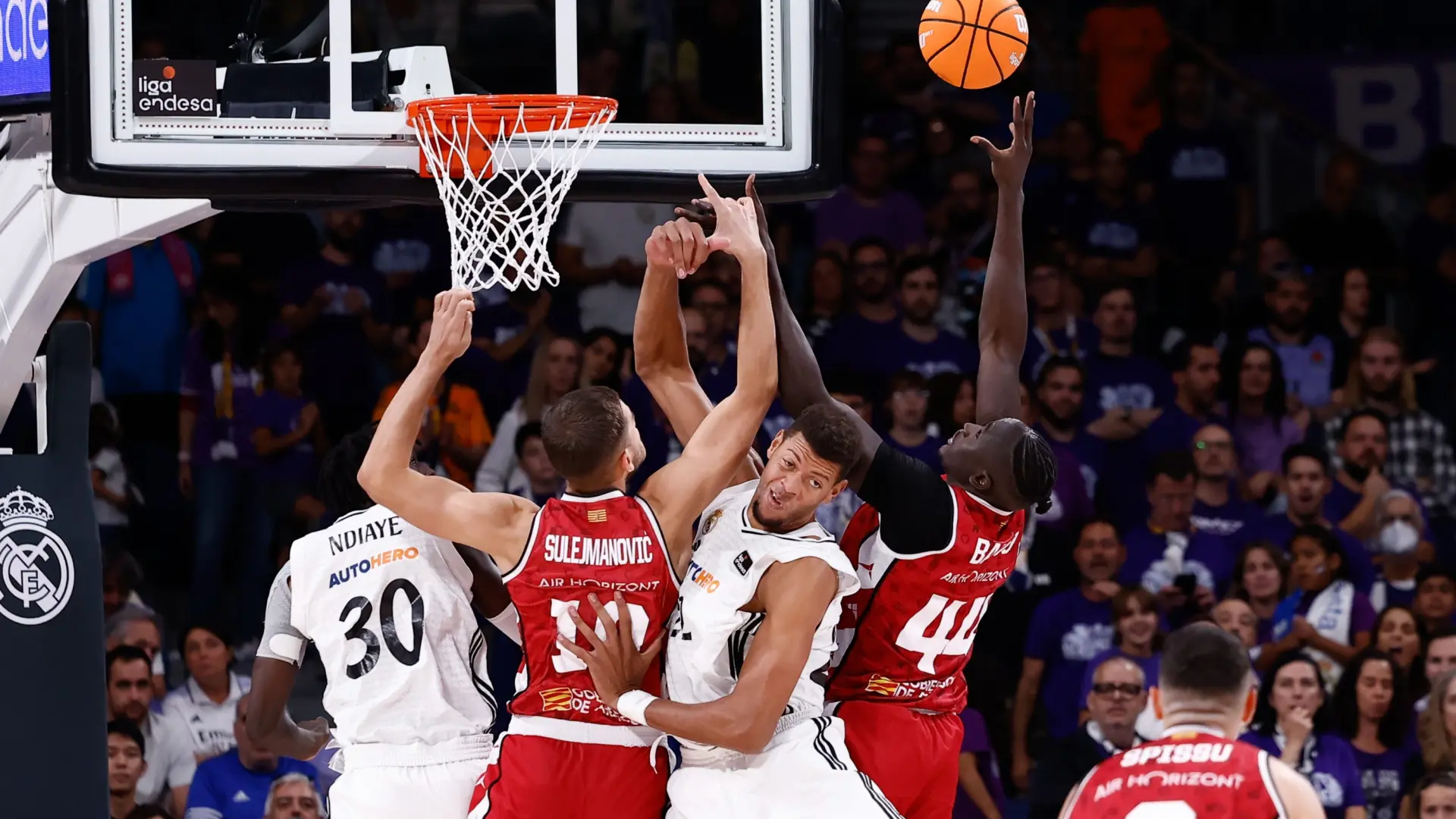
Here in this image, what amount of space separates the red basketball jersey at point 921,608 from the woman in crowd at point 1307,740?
3.12 metres

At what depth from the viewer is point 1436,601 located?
346 inches

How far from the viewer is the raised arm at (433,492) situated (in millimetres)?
4992

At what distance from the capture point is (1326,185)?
11.3 metres

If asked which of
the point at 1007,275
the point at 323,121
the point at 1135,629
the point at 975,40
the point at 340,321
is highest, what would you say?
the point at 975,40

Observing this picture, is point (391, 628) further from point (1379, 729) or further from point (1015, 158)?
point (1379, 729)

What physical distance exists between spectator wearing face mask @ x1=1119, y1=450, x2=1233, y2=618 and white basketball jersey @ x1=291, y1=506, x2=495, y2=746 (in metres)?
4.28

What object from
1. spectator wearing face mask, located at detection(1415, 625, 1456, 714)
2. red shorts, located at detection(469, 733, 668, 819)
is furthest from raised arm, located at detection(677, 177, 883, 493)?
spectator wearing face mask, located at detection(1415, 625, 1456, 714)

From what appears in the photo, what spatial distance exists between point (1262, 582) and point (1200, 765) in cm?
478

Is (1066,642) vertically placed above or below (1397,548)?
below

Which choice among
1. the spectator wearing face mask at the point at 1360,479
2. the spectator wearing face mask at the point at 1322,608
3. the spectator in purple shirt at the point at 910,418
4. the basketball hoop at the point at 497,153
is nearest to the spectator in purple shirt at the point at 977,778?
the spectator in purple shirt at the point at 910,418

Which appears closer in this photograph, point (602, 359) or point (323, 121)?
point (323, 121)

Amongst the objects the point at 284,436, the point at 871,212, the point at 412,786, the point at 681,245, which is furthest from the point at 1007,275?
the point at 871,212

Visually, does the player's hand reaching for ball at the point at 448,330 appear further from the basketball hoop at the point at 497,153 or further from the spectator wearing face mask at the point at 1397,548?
the spectator wearing face mask at the point at 1397,548

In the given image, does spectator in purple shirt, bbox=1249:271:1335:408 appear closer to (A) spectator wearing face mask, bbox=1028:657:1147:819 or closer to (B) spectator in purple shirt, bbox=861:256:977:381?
(B) spectator in purple shirt, bbox=861:256:977:381
